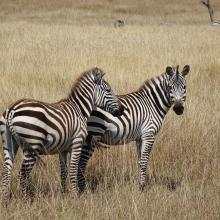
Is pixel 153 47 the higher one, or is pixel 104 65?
pixel 153 47

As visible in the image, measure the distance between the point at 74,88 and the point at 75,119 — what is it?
20.3 inches

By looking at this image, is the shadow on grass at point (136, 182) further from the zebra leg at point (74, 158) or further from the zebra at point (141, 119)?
the zebra leg at point (74, 158)

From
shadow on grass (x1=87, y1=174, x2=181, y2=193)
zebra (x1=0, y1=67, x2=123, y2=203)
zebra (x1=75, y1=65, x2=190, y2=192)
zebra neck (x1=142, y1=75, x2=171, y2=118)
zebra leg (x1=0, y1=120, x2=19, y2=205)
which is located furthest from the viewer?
zebra neck (x1=142, y1=75, x2=171, y2=118)

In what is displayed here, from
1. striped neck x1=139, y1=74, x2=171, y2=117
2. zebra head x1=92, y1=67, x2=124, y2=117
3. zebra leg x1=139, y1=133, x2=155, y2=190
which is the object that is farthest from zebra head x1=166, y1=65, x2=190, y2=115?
zebra head x1=92, y1=67, x2=124, y2=117

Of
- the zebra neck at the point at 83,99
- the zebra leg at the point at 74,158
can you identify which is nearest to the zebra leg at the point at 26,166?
the zebra leg at the point at 74,158

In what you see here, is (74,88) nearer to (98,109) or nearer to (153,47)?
(98,109)

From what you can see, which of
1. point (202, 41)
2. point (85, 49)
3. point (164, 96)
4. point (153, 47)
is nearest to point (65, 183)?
point (164, 96)

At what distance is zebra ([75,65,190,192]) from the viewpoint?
5.55 m

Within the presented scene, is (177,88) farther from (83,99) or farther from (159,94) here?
(83,99)

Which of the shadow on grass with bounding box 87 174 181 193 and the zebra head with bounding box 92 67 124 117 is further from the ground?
the zebra head with bounding box 92 67 124 117

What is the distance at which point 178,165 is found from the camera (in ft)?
21.4

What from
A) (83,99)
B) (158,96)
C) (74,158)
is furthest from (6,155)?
(158,96)

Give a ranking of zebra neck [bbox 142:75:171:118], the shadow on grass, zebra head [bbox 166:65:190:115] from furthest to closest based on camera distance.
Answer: zebra neck [bbox 142:75:171:118] → zebra head [bbox 166:65:190:115] → the shadow on grass

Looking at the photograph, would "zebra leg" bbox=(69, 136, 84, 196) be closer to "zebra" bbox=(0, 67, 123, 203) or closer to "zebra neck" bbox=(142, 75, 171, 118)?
"zebra" bbox=(0, 67, 123, 203)
